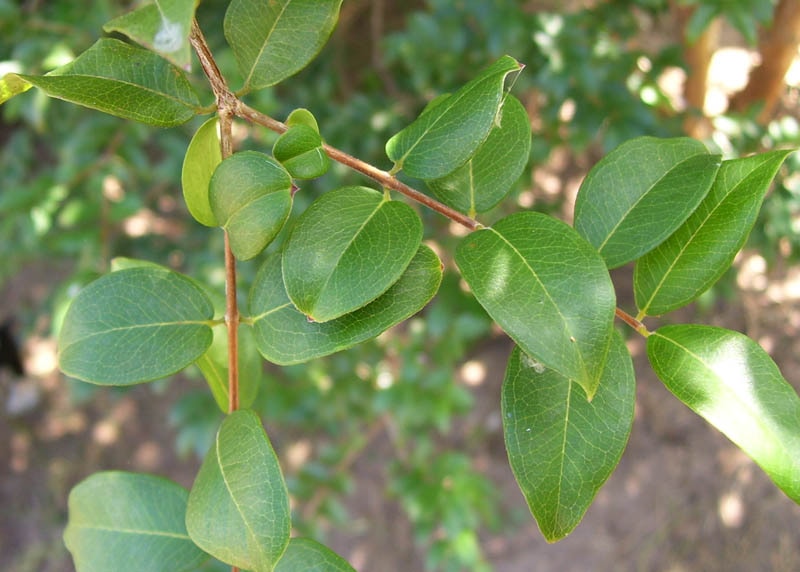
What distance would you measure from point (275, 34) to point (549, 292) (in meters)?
0.33

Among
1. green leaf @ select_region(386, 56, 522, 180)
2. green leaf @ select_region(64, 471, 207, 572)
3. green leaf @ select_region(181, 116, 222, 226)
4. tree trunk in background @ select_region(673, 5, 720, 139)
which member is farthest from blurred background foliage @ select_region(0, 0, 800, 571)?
green leaf @ select_region(386, 56, 522, 180)

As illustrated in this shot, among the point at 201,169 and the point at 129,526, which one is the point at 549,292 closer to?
the point at 201,169

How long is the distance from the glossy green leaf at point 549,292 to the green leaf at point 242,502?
0.23 metres

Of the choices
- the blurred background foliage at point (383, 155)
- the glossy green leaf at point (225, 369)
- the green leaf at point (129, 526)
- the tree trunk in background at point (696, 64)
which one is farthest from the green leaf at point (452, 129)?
the tree trunk in background at point (696, 64)

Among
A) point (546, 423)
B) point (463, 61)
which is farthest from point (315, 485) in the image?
point (546, 423)

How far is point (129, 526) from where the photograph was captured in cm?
76

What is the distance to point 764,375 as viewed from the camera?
567 millimetres

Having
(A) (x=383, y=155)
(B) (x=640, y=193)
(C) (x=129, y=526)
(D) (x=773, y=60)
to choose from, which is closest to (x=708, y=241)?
(B) (x=640, y=193)

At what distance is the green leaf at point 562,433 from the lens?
22.1 inches

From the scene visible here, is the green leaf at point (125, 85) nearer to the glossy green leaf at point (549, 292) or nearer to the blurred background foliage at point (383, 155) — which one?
the glossy green leaf at point (549, 292)

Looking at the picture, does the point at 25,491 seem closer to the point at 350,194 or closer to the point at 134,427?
the point at 134,427

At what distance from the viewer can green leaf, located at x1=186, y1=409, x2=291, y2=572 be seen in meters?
0.58

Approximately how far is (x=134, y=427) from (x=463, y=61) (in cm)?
204

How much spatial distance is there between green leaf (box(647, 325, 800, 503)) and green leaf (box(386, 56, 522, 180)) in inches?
9.9
